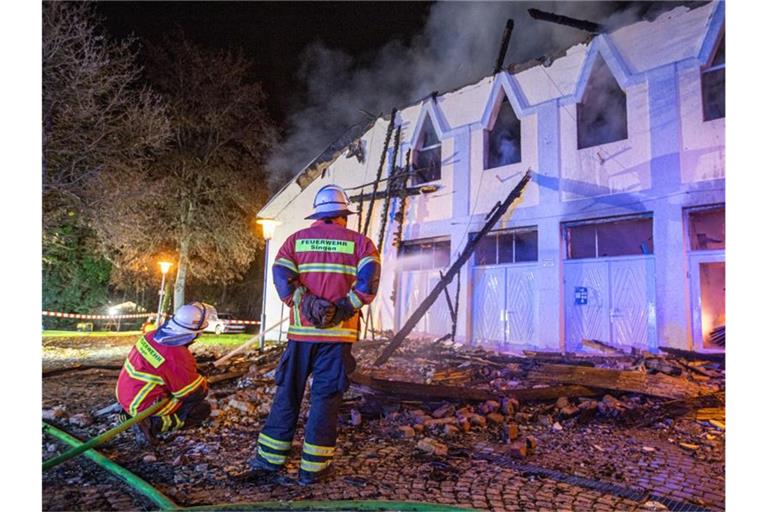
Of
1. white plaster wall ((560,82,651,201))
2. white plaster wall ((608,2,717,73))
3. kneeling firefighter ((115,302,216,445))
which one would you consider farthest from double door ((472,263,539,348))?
kneeling firefighter ((115,302,216,445))

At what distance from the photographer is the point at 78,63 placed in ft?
32.7

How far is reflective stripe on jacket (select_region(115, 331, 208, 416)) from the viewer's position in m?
4.02

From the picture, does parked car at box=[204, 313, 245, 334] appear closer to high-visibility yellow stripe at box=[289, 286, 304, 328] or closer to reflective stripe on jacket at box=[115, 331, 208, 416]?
reflective stripe on jacket at box=[115, 331, 208, 416]

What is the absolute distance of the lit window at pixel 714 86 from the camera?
7496 millimetres

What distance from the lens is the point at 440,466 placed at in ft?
11.7

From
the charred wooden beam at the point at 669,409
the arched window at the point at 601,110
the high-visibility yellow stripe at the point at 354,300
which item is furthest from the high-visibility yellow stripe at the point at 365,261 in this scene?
the arched window at the point at 601,110

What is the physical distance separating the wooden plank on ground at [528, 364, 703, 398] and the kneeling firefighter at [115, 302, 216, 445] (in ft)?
14.2

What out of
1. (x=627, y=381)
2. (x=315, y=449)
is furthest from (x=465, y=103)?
(x=315, y=449)

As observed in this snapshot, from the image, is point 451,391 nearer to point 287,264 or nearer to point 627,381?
point 627,381

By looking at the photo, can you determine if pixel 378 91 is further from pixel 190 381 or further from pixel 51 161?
pixel 190 381

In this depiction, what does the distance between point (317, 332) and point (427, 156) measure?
8936mm

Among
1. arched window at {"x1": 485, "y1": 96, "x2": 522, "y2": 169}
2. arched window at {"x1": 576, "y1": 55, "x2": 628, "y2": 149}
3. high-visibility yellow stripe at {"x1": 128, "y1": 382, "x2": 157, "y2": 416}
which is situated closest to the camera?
high-visibility yellow stripe at {"x1": 128, "y1": 382, "x2": 157, "y2": 416}
